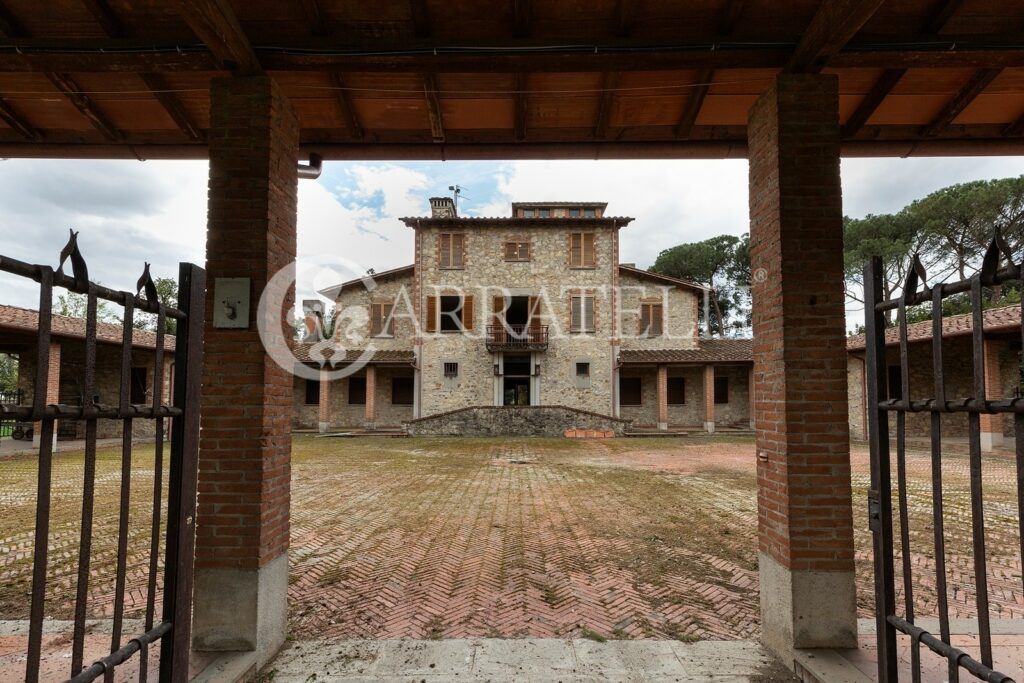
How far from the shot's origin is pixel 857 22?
8.63 ft

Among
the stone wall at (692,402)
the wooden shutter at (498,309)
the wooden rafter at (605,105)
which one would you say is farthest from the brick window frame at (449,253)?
the wooden rafter at (605,105)

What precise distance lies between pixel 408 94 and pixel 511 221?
16.5m

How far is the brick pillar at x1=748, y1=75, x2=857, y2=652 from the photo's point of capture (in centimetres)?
284

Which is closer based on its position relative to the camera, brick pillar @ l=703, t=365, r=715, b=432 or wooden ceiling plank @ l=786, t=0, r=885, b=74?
wooden ceiling plank @ l=786, t=0, r=885, b=74

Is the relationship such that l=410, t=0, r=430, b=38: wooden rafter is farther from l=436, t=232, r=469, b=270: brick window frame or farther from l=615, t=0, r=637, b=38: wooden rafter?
l=436, t=232, r=469, b=270: brick window frame

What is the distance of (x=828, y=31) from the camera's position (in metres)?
2.78

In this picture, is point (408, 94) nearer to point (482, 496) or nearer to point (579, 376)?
point (482, 496)

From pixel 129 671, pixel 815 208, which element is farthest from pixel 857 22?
pixel 129 671

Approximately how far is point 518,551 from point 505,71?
411cm

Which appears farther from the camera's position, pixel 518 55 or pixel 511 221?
pixel 511 221

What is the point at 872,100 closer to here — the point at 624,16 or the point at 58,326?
the point at 624,16

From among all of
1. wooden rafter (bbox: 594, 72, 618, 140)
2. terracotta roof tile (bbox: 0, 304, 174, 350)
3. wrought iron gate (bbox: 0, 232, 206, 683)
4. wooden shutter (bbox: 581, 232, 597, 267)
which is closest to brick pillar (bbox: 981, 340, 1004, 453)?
wooden shutter (bbox: 581, 232, 597, 267)

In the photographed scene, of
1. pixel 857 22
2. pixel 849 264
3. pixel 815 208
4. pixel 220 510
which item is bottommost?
pixel 220 510

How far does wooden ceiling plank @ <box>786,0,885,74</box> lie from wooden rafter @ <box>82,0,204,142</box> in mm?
4105
